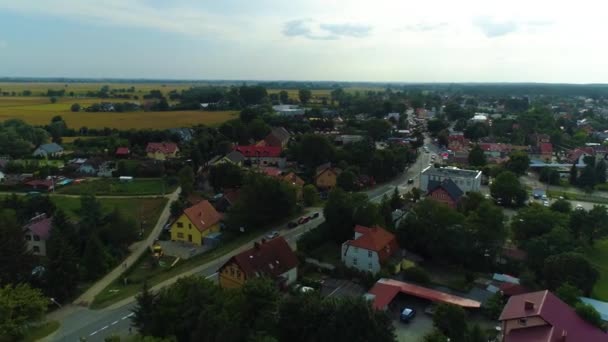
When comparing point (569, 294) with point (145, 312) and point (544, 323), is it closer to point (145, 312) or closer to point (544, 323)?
point (544, 323)

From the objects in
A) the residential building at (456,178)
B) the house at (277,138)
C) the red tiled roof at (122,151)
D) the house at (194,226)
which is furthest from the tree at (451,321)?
the red tiled roof at (122,151)

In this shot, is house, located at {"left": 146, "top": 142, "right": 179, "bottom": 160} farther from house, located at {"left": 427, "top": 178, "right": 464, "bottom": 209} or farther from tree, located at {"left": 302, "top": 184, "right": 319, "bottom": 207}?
house, located at {"left": 427, "top": 178, "right": 464, "bottom": 209}

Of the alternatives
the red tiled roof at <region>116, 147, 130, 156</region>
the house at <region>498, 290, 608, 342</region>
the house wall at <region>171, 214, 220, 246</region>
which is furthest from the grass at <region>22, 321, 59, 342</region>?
the red tiled roof at <region>116, 147, 130, 156</region>

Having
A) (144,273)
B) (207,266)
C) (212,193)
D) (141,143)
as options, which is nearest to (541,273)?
(207,266)

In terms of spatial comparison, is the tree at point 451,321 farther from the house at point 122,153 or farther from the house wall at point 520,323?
the house at point 122,153

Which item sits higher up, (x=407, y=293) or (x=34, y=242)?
(x=34, y=242)

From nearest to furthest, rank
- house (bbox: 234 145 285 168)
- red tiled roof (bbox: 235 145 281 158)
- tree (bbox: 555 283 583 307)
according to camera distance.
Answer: tree (bbox: 555 283 583 307)
house (bbox: 234 145 285 168)
red tiled roof (bbox: 235 145 281 158)

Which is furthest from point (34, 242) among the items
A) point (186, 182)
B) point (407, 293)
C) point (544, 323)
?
point (544, 323)

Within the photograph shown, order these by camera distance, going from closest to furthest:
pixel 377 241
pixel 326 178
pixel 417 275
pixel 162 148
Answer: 1. pixel 417 275
2. pixel 377 241
3. pixel 326 178
4. pixel 162 148
